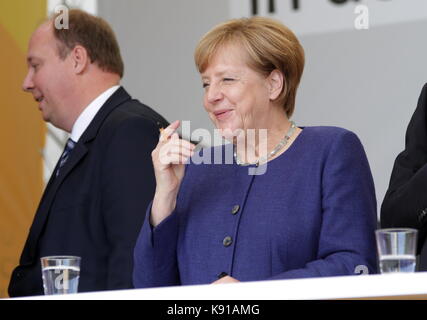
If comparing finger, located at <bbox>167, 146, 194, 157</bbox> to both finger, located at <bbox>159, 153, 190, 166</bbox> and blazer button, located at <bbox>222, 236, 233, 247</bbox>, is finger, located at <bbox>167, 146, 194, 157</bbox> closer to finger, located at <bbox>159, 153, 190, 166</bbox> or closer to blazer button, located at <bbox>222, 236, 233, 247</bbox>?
finger, located at <bbox>159, 153, 190, 166</bbox>

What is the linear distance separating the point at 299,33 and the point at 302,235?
1.83 m

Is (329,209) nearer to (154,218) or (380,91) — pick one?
(154,218)

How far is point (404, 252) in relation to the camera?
1864 mm

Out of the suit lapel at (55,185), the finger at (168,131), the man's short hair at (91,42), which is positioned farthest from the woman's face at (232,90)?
the man's short hair at (91,42)

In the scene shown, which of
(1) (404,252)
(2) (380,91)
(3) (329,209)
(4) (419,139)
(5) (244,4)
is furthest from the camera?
(5) (244,4)

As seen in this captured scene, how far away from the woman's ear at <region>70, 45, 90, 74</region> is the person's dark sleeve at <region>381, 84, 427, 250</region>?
5.15 ft

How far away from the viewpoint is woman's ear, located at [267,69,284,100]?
267 centimetres

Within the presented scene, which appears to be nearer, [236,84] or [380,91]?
[236,84]

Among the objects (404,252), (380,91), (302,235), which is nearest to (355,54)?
(380,91)

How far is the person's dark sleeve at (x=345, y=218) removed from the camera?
7.82ft

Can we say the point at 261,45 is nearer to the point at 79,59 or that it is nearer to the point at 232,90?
the point at 232,90

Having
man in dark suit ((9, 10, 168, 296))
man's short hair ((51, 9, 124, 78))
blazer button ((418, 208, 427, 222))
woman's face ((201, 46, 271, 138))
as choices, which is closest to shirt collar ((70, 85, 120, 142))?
man in dark suit ((9, 10, 168, 296))

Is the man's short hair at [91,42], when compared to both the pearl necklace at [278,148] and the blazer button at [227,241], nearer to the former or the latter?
the pearl necklace at [278,148]

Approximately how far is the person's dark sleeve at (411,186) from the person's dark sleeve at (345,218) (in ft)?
0.22
